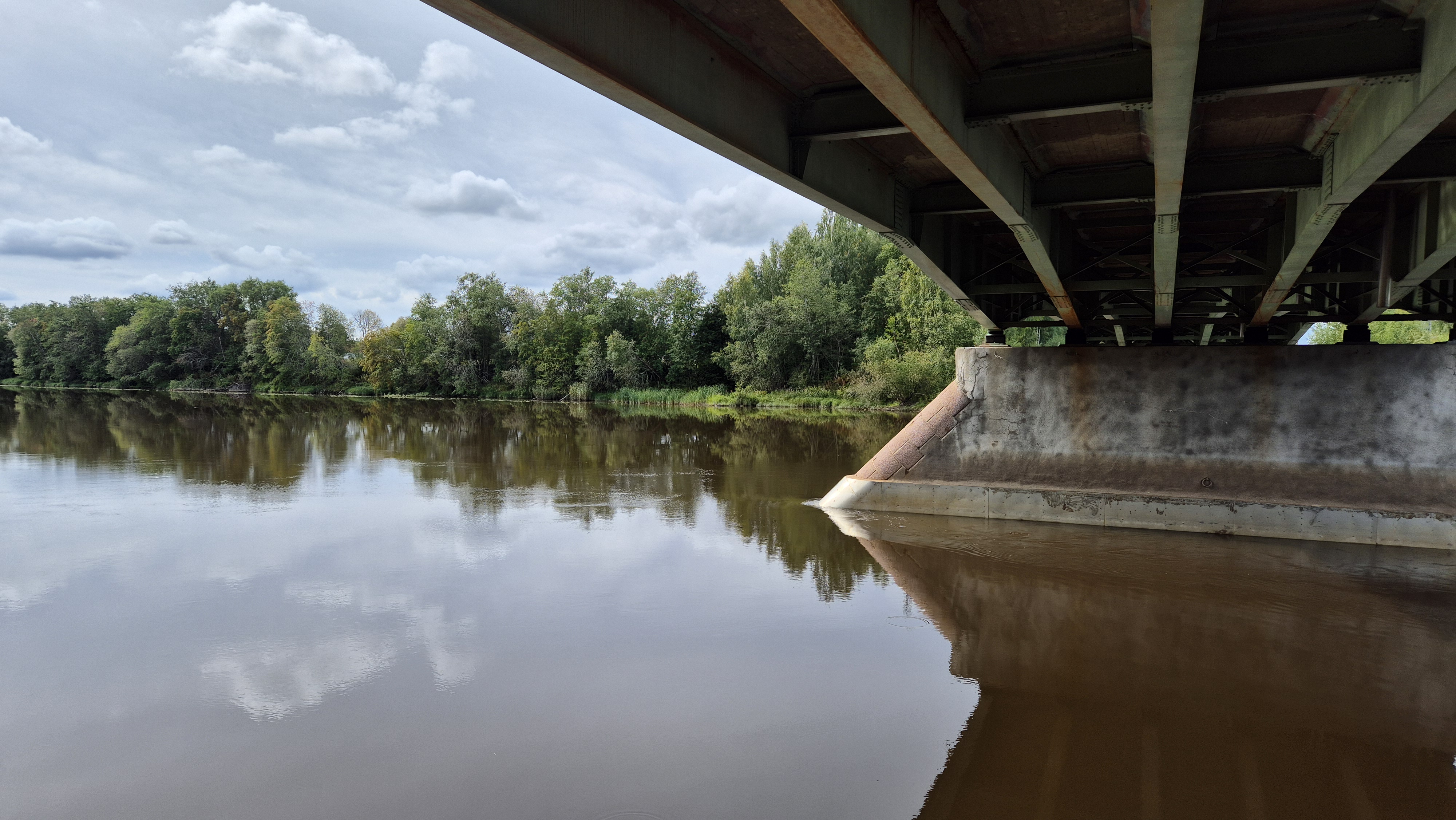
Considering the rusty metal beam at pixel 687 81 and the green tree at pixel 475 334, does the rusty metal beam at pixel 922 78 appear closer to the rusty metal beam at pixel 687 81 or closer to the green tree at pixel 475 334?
the rusty metal beam at pixel 687 81

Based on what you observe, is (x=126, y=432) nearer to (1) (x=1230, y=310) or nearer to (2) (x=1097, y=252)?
(2) (x=1097, y=252)

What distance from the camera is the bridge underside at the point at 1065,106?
471cm

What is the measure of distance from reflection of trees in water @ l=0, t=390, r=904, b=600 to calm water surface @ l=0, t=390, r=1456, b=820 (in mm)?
587

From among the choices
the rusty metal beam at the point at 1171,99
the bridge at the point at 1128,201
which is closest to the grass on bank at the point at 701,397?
the bridge at the point at 1128,201

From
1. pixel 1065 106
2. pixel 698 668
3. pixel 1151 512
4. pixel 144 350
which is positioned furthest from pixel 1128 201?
pixel 144 350

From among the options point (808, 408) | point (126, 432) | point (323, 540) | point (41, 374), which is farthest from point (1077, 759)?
point (41, 374)

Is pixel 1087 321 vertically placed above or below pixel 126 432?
above

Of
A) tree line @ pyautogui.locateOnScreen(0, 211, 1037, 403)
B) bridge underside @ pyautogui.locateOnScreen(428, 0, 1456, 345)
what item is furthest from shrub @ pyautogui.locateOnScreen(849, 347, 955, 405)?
bridge underside @ pyautogui.locateOnScreen(428, 0, 1456, 345)

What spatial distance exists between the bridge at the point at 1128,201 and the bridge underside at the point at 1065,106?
2 centimetres

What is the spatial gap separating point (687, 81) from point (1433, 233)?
8886 mm

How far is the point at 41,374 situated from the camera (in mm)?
92375

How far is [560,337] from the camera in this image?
68.7 meters

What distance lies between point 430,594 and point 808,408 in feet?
141

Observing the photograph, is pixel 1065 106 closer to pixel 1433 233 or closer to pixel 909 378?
pixel 1433 233
